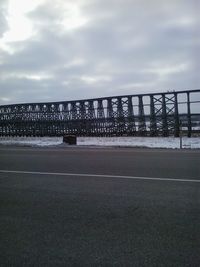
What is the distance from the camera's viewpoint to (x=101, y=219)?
5.74 meters

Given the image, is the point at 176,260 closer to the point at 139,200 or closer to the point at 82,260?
the point at 82,260

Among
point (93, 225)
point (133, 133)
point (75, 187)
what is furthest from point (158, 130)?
point (93, 225)

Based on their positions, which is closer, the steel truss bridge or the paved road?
the paved road

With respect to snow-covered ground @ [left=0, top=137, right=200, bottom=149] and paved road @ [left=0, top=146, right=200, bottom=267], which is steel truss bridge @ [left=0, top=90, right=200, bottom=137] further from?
paved road @ [left=0, top=146, right=200, bottom=267]

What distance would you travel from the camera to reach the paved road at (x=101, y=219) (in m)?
4.37

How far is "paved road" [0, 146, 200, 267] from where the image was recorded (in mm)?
4367

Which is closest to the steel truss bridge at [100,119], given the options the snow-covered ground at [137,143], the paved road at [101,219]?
the snow-covered ground at [137,143]

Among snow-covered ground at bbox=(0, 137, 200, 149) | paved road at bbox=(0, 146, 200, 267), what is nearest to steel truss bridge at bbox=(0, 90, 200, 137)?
snow-covered ground at bbox=(0, 137, 200, 149)

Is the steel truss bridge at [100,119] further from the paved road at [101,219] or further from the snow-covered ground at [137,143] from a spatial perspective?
the paved road at [101,219]

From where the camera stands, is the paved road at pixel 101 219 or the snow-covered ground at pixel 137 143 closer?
the paved road at pixel 101 219

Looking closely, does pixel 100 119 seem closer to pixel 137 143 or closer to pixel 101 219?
pixel 137 143

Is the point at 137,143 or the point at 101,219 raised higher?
the point at 101,219

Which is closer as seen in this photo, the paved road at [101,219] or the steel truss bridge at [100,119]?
the paved road at [101,219]

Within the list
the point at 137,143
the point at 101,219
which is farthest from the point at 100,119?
the point at 101,219
